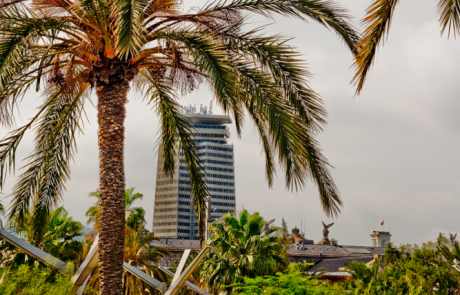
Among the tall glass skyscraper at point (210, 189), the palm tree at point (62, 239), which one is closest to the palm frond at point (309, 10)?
the palm tree at point (62, 239)

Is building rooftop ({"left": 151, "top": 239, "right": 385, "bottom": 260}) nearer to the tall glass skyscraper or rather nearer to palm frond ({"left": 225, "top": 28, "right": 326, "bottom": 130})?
palm frond ({"left": 225, "top": 28, "right": 326, "bottom": 130})

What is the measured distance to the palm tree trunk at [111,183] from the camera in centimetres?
1005

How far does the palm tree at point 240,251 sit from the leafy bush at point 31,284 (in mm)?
15552

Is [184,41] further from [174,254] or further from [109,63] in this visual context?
[174,254]

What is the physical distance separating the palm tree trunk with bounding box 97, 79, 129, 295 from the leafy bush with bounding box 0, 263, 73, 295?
4.45m

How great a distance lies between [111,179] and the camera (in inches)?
406

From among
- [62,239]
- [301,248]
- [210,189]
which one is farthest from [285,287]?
[210,189]

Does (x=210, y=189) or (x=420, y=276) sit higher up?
(x=210, y=189)

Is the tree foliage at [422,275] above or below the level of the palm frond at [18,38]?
below

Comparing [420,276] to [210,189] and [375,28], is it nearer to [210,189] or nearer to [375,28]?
[375,28]

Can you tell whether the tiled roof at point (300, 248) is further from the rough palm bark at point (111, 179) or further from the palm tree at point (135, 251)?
the rough palm bark at point (111, 179)

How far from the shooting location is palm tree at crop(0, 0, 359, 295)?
8.89 meters

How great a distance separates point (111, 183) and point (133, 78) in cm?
208

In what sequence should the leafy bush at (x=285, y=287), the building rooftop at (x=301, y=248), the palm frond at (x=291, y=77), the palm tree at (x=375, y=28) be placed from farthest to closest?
the building rooftop at (x=301, y=248)
the leafy bush at (x=285, y=287)
the palm frond at (x=291, y=77)
the palm tree at (x=375, y=28)
